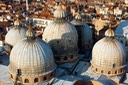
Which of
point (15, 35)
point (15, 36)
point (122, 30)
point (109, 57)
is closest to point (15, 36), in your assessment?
point (15, 36)

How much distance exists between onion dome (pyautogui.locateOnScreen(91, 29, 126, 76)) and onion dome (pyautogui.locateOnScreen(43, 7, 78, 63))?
3231 millimetres

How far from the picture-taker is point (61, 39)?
34281 mm

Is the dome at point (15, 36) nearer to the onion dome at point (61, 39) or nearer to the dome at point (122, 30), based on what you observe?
the onion dome at point (61, 39)

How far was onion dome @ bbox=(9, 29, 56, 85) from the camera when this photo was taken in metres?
29.1

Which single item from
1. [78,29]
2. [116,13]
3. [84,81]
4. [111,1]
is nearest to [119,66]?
[84,81]

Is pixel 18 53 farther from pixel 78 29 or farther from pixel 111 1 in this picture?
pixel 111 1

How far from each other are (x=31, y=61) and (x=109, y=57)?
8.60 meters

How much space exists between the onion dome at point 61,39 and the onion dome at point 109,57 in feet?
10.6

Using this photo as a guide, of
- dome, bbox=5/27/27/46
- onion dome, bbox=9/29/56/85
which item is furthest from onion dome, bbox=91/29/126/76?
dome, bbox=5/27/27/46

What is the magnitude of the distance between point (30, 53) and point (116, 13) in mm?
52308

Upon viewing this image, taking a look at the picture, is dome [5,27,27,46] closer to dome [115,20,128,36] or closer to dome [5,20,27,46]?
dome [5,20,27,46]

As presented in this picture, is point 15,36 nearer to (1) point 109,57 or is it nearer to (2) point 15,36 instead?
(2) point 15,36

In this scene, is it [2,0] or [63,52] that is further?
[2,0]

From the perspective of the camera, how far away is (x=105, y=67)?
32625 millimetres
